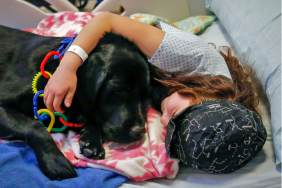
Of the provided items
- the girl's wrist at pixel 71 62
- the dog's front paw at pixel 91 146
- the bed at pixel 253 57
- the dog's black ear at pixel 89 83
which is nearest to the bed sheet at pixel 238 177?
the bed at pixel 253 57

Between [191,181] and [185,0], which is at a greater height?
[185,0]

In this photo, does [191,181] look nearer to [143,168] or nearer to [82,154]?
[143,168]

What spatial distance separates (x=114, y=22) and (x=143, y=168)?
0.74 m

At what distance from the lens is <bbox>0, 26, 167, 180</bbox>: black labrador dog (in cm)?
86

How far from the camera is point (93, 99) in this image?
3.00ft

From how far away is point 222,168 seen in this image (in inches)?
30.1

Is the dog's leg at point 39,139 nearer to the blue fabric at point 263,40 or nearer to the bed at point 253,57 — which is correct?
the bed at point 253,57

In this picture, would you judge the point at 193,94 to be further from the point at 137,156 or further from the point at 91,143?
the point at 91,143

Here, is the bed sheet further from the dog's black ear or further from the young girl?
the dog's black ear

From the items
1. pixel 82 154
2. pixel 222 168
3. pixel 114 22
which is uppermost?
pixel 114 22

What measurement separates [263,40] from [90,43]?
0.93 meters

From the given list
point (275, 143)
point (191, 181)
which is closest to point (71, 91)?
point (191, 181)

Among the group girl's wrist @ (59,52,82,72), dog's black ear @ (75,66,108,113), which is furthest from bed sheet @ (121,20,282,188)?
girl's wrist @ (59,52,82,72)

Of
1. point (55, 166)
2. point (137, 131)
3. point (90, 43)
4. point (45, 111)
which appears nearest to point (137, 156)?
point (137, 131)
